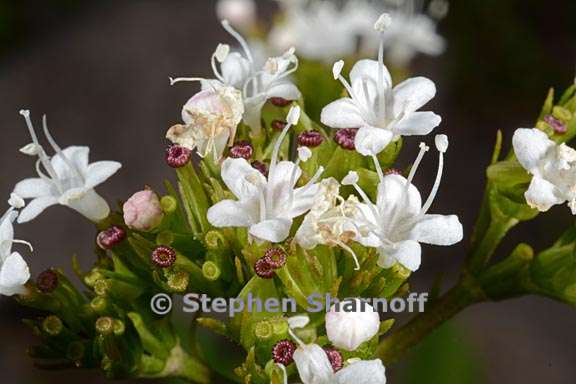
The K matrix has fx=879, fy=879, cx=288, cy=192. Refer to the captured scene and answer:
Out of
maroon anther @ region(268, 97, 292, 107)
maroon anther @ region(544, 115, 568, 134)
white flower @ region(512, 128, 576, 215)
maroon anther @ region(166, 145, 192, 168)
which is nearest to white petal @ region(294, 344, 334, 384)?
maroon anther @ region(166, 145, 192, 168)

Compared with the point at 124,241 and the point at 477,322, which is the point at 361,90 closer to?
the point at 124,241

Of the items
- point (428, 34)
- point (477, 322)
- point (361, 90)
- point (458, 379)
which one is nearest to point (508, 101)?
point (477, 322)

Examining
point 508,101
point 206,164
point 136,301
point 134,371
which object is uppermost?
point 206,164

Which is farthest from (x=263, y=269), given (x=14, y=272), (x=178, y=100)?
(x=178, y=100)

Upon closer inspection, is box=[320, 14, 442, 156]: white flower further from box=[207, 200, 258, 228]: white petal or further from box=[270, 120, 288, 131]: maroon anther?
box=[207, 200, 258, 228]: white petal

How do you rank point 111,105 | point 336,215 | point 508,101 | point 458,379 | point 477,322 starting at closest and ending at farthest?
point 336,215, point 458,379, point 477,322, point 508,101, point 111,105

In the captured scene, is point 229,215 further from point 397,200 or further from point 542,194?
point 542,194
